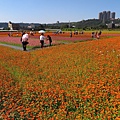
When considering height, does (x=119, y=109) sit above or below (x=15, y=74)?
above

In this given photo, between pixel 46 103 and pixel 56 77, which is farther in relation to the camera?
pixel 56 77

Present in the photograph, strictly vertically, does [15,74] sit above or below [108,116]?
below

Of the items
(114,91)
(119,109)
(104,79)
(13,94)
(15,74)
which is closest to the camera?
(119,109)

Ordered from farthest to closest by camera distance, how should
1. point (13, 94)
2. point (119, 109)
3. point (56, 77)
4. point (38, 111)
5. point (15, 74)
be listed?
point (15, 74), point (56, 77), point (13, 94), point (38, 111), point (119, 109)

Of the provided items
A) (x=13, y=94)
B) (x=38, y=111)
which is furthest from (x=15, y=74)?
(x=38, y=111)

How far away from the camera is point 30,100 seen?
6.89 metres

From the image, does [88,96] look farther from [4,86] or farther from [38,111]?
[4,86]

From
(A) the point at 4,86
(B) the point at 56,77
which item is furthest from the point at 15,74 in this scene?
(A) the point at 4,86

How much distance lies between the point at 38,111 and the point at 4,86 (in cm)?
236

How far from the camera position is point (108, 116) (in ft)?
15.6

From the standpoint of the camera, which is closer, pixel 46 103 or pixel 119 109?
pixel 119 109

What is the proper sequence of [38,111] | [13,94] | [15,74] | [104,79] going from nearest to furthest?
[38,111] < [13,94] < [104,79] < [15,74]

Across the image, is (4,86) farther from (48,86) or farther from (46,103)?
(46,103)

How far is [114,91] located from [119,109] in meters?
1.39
